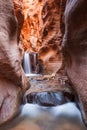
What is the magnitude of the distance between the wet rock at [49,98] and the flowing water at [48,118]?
0.57 ft

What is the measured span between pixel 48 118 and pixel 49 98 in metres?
1.06

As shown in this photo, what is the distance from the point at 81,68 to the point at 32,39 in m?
14.2

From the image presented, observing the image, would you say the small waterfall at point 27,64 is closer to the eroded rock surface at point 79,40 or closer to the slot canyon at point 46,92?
the slot canyon at point 46,92

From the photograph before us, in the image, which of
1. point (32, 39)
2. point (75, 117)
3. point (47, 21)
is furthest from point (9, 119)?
point (32, 39)

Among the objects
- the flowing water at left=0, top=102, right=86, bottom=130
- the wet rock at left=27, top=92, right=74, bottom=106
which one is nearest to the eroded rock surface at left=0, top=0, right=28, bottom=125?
the flowing water at left=0, top=102, right=86, bottom=130

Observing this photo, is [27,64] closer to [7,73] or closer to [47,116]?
[7,73]

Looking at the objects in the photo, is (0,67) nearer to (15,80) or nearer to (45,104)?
(15,80)

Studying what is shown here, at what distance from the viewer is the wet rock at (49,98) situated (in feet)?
17.5

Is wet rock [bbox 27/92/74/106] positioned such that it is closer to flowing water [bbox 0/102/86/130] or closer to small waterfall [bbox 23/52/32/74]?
flowing water [bbox 0/102/86/130]

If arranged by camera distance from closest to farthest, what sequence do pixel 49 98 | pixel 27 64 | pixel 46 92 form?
pixel 49 98, pixel 46 92, pixel 27 64

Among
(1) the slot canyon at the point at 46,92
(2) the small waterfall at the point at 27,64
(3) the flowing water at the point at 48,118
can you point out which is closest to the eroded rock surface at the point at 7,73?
(1) the slot canyon at the point at 46,92

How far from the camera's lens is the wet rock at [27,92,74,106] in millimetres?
5328

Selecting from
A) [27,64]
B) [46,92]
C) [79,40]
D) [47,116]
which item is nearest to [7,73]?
[47,116]

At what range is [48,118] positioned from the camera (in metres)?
4.53
